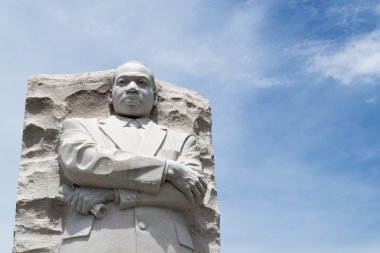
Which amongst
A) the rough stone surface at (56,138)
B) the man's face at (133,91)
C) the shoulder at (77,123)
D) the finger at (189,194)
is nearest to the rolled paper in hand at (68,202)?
the rough stone surface at (56,138)

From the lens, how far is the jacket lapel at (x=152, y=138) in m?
6.37

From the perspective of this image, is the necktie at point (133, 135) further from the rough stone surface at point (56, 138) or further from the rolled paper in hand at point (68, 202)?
the rolled paper in hand at point (68, 202)

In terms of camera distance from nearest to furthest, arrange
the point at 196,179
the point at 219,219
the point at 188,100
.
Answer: the point at 196,179, the point at 219,219, the point at 188,100

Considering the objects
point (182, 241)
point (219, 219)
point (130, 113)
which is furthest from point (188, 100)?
point (182, 241)

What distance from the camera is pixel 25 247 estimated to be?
6.21 metres

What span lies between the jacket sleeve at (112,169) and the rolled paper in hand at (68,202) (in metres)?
0.12

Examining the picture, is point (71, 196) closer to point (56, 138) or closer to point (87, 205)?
point (87, 205)

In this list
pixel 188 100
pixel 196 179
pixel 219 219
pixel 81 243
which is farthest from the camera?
pixel 188 100

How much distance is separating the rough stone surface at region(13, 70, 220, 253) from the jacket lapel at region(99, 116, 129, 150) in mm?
432

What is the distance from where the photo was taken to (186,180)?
6.12m

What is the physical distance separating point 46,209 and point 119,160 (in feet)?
3.29

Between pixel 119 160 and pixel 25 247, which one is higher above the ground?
pixel 119 160

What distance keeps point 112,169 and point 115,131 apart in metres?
0.64

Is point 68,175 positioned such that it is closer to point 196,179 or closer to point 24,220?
point 24,220
